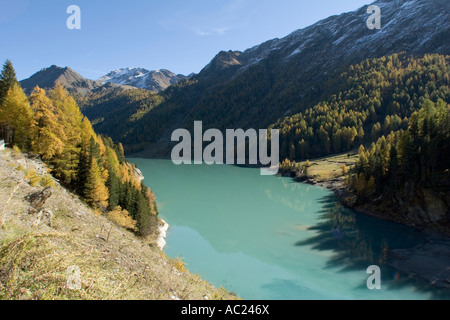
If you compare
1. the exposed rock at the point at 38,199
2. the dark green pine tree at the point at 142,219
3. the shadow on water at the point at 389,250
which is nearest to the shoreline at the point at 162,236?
the dark green pine tree at the point at 142,219

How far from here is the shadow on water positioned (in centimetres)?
2670

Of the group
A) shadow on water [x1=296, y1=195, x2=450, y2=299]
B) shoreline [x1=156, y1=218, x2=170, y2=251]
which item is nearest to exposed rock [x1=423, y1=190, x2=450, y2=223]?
shadow on water [x1=296, y1=195, x2=450, y2=299]

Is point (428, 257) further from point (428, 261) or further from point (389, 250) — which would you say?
point (389, 250)

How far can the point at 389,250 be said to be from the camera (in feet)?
112

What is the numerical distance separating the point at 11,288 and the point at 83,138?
32.3m

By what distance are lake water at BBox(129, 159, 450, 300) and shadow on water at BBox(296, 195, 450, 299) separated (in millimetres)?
134

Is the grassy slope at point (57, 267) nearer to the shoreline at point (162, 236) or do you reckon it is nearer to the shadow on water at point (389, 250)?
the shoreline at point (162, 236)

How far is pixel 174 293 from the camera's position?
10.6 metres

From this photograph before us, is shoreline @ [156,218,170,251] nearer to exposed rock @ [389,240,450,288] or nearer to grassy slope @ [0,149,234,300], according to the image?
grassy slope @ [0,149,234,300]

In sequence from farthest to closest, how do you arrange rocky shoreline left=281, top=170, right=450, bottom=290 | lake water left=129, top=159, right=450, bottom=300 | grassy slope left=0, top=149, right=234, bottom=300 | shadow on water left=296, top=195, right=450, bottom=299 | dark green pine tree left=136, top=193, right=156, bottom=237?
1. dark green pine tree left=136, top=193, right=156, bottom=237
2. rocky shoreline left=281, top=170, right=450, bottom=290
3. shadow on water left=296, top=195, right=450, bottom=299
4. lake water left=129, top=159, right=450, bottom=300
5. grassy slope left=0, top=149, right=234, bottom=300

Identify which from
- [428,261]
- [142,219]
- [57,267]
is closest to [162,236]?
[142,219]

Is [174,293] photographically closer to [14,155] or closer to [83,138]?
[14,155]

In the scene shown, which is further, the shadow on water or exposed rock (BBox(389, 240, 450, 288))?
exposed rock (BBox(389, 240, 450, 288))
